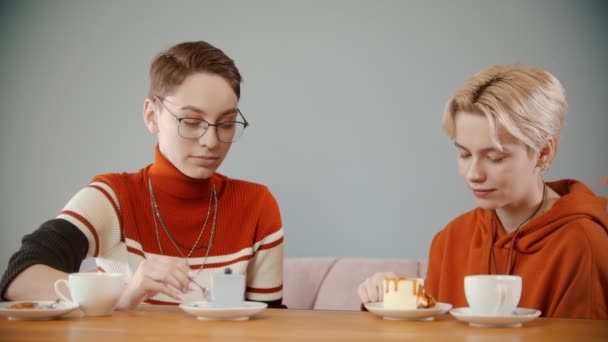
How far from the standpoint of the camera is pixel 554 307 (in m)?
1.51

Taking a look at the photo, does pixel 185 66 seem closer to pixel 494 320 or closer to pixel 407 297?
pixel 407 297

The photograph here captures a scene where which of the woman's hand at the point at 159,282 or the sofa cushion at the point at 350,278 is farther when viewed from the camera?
the sofa cushion at the point at 350,278

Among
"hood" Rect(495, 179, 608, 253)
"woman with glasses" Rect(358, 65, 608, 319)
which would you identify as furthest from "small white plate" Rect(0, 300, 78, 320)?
"hood" Rect(495, 179, 608, 253)

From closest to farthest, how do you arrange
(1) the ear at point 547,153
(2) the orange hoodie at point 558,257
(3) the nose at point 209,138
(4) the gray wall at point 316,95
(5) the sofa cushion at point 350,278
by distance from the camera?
(2) the orange hoodie at point 558,257 < (1) the ear at point 547,153 < (3) the nose at point 209,138 < (5) the sofa cushion at point 350,278 < (4) the gray wall at point 316,95

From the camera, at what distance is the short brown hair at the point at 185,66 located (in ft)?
5.85

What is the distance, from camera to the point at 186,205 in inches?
73.6

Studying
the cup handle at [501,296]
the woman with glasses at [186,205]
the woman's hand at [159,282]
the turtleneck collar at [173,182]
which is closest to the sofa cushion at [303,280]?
the woman with glasses at [186,205]

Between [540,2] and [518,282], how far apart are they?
85.3 inches

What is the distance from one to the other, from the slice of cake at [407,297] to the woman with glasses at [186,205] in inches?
26.3

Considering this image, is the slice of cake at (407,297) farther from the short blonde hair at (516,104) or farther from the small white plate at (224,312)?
the short blonde hair at (516,104)

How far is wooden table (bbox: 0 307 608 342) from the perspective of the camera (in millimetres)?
917

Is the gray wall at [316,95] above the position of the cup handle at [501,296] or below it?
above

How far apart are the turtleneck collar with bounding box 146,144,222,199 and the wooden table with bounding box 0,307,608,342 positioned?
0.71 meters

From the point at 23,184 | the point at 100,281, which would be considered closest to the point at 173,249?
the point at 100,281
